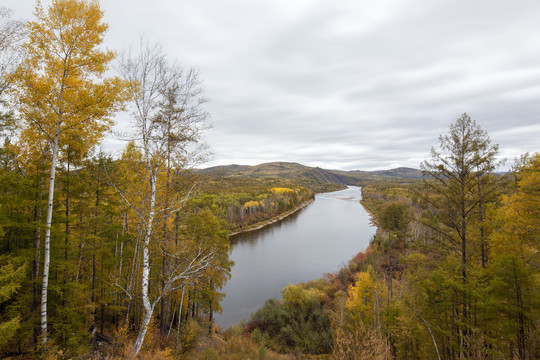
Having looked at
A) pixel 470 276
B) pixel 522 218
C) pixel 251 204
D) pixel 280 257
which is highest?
pixel 522 218

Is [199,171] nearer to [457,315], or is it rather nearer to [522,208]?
[457,315]

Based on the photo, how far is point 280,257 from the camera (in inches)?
1191

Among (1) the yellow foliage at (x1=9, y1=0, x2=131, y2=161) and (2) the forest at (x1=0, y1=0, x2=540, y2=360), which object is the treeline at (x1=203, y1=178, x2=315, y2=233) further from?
(1) the yellow foliage at (x1=9, y1=0, x2=131, y2=161)

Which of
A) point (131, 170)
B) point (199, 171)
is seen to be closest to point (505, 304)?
point (199, 171)

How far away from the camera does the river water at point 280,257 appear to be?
65.9ft

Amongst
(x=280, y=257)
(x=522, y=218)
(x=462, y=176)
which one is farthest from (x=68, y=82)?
(x=280, y=257)

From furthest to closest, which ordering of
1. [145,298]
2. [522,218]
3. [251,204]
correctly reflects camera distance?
[251,204], [522,218], [145,298]

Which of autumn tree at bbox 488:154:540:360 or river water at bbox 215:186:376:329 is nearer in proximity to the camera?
autumn tree at bbox 488:154:540:360

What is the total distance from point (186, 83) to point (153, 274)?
10.3m

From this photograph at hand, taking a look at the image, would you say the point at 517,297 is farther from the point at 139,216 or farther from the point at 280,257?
the point at 280,257

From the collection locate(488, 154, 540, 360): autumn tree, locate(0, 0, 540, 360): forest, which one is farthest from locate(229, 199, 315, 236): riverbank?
locate(488, 154, 540, 360): autumn tree

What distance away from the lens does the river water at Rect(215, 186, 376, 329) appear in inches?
791

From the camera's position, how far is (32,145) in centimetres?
677

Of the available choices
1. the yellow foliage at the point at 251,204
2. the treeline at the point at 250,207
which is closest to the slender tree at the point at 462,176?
the treeline at the point at 250,207
